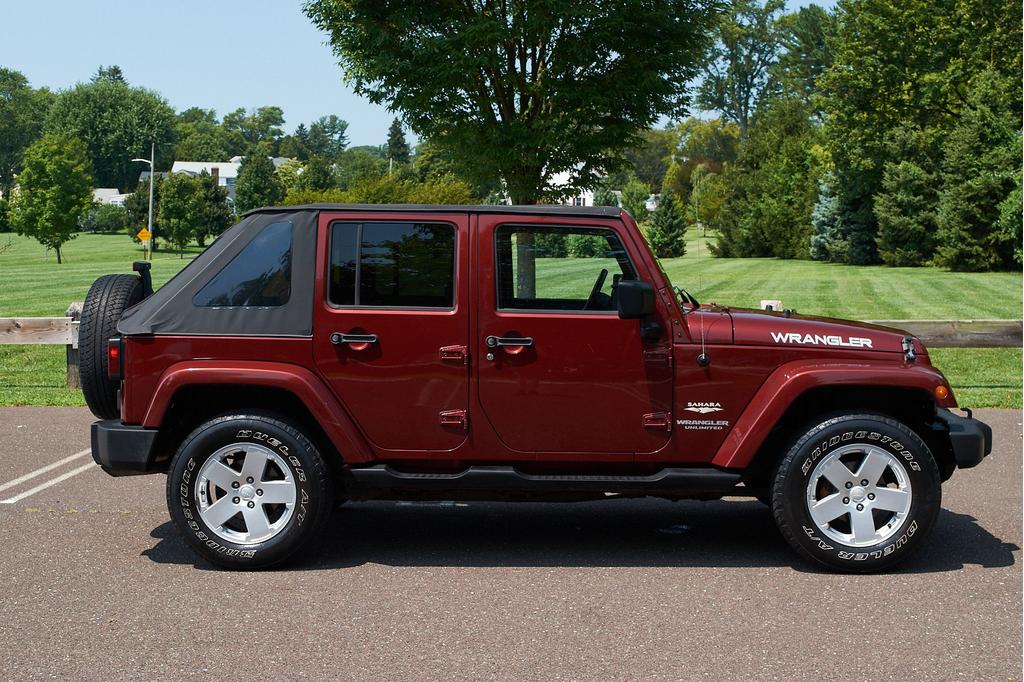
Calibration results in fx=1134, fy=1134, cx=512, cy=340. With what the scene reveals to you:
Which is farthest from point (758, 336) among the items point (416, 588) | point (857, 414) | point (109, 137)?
point (109, 137)

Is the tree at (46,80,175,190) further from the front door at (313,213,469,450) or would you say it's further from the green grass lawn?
the front door at (313,213,469,450)

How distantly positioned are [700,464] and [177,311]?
2.78 m

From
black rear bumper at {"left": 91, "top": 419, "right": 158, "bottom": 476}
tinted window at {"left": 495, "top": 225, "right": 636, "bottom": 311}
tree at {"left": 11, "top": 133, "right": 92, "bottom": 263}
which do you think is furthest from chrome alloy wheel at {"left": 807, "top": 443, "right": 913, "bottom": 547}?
tree at {"left": 11, "top": 133, "right": 92, "bottom": 263}

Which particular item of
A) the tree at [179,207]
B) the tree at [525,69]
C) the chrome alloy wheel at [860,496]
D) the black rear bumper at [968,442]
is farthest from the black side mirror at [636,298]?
the tree at [179,207]

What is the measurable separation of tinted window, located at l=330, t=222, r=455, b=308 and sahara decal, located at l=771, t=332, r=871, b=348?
5.52 feet

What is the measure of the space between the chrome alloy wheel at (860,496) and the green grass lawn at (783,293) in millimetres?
1540

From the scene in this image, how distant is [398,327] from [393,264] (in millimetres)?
342

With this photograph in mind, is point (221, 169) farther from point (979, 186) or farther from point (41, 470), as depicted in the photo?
point (41, 470)

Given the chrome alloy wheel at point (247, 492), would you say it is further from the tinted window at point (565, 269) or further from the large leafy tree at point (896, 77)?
the large leafy tree at point (896, 77)

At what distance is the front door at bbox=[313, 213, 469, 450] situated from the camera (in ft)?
18.7

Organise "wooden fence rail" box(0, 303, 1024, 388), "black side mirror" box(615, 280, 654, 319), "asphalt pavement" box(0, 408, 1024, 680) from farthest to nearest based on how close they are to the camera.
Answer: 1. "wooden fence rail" box(0, 303, 1024, 388)
2. "black side mirror" box(615, 280, 654, 319)
3. "asphalt pavement" box(0, 408, 1024, 680)

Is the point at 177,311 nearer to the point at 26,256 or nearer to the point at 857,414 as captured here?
the point at 857,414

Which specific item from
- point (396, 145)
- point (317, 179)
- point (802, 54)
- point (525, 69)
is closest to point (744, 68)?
point (802, 54)

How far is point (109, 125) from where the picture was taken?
424 ft
